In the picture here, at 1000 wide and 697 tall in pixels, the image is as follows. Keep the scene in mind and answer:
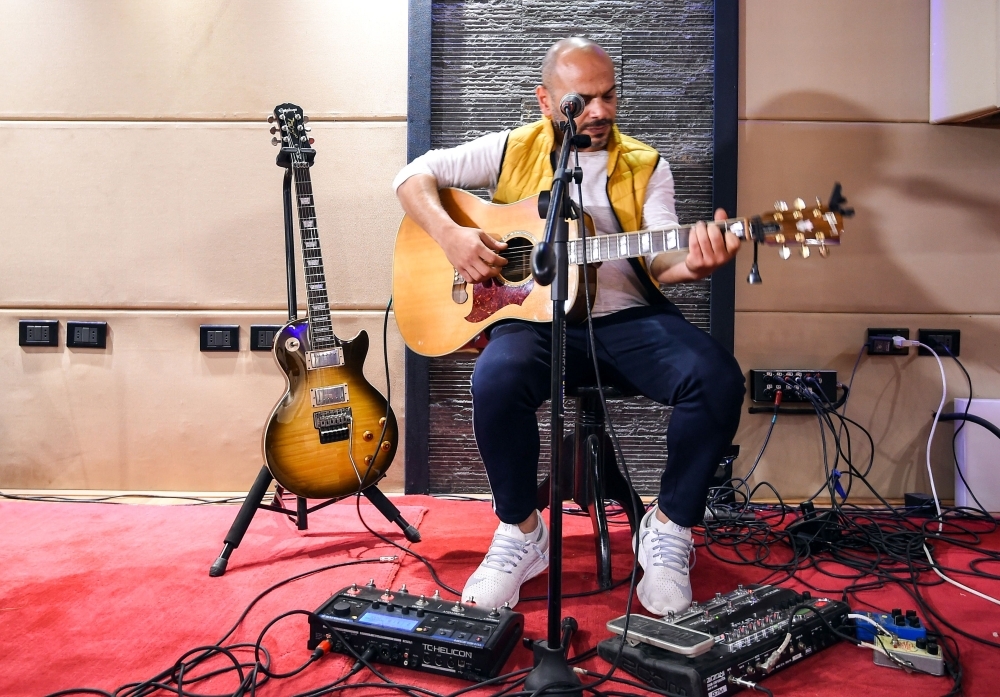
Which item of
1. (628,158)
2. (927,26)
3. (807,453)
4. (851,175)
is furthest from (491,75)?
(807,453)

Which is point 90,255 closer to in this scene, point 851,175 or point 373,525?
point 373,525

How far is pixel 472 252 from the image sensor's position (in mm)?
1945

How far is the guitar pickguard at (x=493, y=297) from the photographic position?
6.44 ft

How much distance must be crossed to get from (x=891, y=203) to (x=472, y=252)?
169 centimetres

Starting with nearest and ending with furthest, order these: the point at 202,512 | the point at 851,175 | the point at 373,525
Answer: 1. the point at 373,525
2. the point at 202,512
3. the point at 851,175

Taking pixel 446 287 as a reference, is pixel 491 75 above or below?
above

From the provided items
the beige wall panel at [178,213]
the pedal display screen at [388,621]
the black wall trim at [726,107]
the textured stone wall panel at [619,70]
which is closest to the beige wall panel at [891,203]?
the black wall trim at [726,107]

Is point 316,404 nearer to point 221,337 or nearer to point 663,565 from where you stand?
point 221,337

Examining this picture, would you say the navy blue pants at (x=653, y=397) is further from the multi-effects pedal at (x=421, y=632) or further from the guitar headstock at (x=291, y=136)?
the guitar headstock at (x=291, y=136)

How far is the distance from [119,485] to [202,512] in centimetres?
49

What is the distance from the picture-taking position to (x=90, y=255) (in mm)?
2838

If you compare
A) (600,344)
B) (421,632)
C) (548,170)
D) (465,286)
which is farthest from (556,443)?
(548,170)

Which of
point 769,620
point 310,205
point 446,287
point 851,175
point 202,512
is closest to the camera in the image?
point 769,620

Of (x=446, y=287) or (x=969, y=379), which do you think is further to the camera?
(x=969, y=379)
